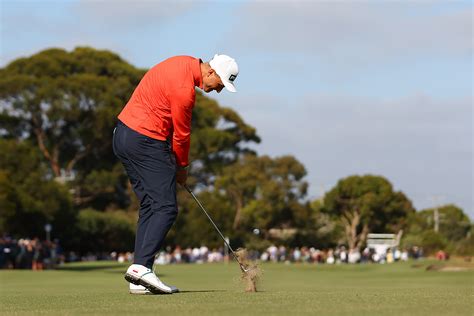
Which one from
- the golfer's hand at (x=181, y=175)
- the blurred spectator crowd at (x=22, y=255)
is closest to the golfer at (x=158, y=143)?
the golfer's hand at (x=181, y=175)

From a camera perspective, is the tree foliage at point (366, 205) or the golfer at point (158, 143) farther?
the tree foliage at point (366, 205)

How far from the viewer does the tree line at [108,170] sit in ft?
252

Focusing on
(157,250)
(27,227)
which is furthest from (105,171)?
(157,250)

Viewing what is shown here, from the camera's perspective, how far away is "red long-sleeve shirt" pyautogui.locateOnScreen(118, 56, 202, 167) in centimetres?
905

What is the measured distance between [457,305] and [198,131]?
263 feet

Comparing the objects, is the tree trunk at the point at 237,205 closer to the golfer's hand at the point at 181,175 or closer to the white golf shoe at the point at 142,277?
the golfer's hand at the point at 181,175

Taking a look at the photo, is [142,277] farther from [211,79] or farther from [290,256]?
[290,256]

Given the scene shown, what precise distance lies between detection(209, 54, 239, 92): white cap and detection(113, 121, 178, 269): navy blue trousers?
74cm

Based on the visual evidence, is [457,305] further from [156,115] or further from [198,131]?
[198,131]

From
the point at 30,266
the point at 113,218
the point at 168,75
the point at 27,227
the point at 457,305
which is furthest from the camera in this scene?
the point at 113,218

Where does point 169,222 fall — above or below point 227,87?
below

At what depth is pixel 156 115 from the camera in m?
9.25

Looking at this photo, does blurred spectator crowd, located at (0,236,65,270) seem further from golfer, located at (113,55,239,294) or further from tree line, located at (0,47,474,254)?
golfer, located at (113,55,239,294)

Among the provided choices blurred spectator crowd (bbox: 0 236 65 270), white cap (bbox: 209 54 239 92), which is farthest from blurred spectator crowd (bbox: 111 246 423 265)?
white cap (bbox: 209 54 239 92)
